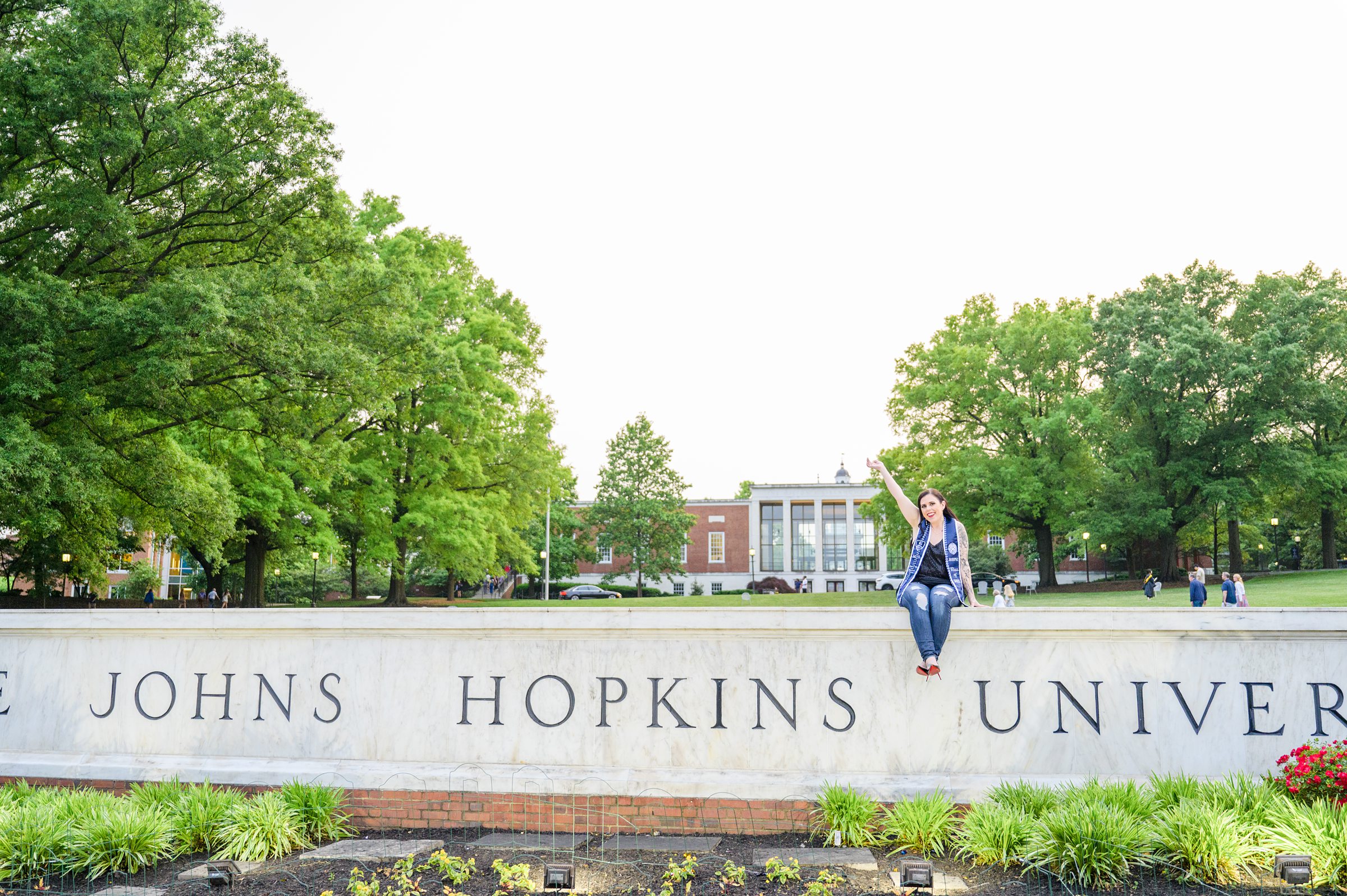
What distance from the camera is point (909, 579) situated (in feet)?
22.7

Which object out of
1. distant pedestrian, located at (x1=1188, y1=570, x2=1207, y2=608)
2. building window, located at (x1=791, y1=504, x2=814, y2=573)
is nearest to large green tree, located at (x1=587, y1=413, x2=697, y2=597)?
building window, located at (x1=791, y1=504, x2=814, y2=573)

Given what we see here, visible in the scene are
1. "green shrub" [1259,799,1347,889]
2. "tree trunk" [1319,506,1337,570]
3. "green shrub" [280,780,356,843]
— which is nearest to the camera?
"green shrub" [1259,799,1347,889]

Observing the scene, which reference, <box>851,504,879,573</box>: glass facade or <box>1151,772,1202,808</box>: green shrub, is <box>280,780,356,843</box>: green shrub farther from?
<box>851,504,879,573</box>: glass facade

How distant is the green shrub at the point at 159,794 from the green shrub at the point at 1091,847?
5631 mm

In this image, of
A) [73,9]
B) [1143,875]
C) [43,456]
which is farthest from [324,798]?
[73,9]

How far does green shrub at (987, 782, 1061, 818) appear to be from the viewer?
6.11 metres

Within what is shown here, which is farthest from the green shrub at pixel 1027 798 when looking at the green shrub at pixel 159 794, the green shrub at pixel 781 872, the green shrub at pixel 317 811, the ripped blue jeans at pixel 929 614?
the green shrub at pixel 159 794

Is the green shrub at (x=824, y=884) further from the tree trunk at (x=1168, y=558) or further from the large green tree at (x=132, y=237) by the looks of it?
the tree trunk at (x=1168, y=558)

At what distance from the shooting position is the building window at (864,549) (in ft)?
266

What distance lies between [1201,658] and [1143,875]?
2035mm

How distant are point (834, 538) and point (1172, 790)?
7591 cm

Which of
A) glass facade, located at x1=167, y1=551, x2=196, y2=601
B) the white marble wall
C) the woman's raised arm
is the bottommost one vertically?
glass facade, located at x1=167, y1=551, x2=196, y2=601

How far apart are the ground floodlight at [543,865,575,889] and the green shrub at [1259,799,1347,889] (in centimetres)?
391

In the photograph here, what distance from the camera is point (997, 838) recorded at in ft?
18.6
